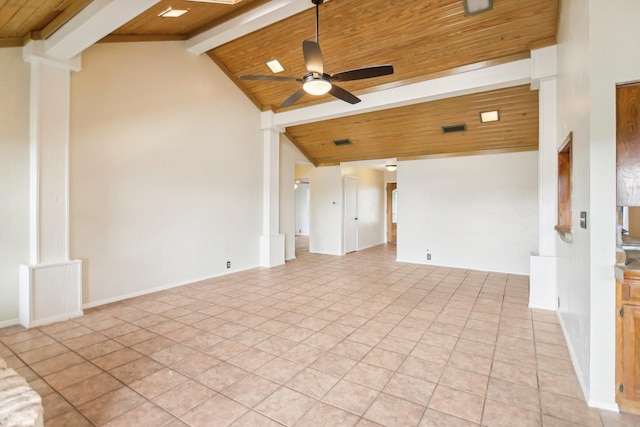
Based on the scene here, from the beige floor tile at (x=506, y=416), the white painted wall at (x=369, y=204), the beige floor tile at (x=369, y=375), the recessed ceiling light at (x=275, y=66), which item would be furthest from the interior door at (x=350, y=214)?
the beige floor tile at (x=506, y=416)

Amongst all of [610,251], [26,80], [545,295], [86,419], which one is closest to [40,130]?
[26,80]

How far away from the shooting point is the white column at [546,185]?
3.64 metres

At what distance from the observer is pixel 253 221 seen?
6109 mm

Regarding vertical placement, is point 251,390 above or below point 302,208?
below

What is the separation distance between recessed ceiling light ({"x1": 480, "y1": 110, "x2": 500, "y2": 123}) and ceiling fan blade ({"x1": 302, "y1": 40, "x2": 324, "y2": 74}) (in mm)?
3184

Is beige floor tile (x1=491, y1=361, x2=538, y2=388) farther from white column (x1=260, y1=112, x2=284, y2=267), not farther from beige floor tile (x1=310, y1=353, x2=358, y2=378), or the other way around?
white column (x1=260, y1=112, x2=284, y2=267)

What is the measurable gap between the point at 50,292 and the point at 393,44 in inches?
197

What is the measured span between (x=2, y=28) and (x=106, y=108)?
1087 mm

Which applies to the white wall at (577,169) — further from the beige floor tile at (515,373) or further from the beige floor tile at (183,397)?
the beige floor tile at (183,397)

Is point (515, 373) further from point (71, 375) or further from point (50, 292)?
point (50, 292)

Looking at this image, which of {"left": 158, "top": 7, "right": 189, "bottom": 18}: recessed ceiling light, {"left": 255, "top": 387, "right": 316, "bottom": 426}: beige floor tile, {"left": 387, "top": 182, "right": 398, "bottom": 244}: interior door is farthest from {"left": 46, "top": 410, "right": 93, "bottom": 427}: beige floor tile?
{"left": 387, "top": 182, "right": 398, "bottom": 244}: interior door

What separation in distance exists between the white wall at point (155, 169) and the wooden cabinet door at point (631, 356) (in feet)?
16.4

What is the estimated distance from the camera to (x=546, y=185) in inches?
146

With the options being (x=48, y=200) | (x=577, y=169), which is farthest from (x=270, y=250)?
(x=577, y=169)
